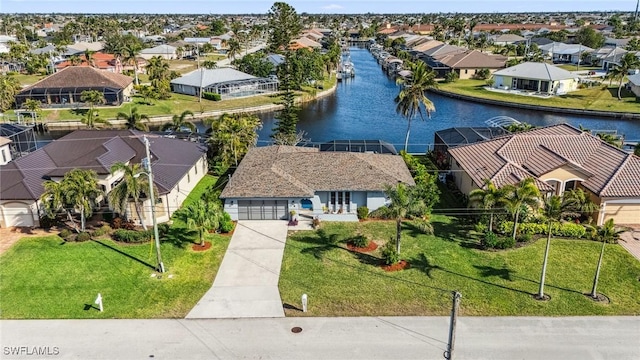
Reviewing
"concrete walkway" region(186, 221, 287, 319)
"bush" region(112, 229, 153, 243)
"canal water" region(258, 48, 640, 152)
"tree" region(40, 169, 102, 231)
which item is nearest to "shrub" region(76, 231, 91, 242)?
"tree" region(40, 169, 102, 231)

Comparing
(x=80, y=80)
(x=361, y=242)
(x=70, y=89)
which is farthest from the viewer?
(x=80, y=80)

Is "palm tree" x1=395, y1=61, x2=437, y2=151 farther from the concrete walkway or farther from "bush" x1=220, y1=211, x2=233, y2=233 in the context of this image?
"bush" x1=220, y1=211, x2=233, y2=233

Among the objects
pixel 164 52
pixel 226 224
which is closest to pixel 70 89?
pixel 226 224

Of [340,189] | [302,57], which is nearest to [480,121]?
[302,57]

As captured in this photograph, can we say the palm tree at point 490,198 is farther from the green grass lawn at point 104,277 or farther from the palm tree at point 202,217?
the palm tree at point 202,217

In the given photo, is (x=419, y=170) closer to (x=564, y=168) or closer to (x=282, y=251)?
(x=564, y=168)

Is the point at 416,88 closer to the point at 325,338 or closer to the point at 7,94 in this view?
the point at 325,338
